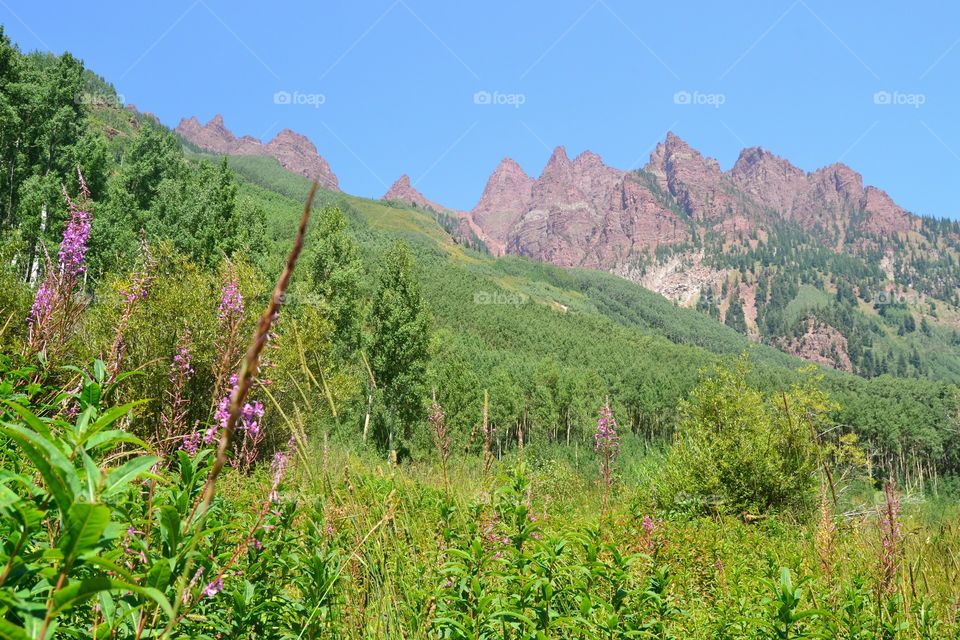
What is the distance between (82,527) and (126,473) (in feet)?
0.77

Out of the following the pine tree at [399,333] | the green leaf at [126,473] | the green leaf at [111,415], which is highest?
the pine tree at [399,333]

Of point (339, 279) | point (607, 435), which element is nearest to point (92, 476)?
point (607, 435)

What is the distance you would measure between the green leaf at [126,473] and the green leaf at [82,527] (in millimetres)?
177

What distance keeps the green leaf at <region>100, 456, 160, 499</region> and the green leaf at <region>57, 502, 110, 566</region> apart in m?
0.18

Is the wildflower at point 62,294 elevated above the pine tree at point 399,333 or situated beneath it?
situated beneath

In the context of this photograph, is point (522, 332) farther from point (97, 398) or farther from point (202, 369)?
point (97, 398)

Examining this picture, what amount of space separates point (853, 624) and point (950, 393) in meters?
126

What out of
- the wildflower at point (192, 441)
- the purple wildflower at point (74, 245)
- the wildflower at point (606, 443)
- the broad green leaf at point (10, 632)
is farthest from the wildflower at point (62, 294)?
the wildflower at point (606, 443)

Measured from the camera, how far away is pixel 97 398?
1649 millimetres

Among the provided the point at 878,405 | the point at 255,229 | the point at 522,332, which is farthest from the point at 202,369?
the point at 522,332

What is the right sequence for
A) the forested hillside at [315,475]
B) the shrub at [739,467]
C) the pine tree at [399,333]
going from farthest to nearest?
1. the pine tree at [399,333]
2. the shrub at [739,467]
3. the forested hillside at [315,475]

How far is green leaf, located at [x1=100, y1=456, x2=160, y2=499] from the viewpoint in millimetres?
932

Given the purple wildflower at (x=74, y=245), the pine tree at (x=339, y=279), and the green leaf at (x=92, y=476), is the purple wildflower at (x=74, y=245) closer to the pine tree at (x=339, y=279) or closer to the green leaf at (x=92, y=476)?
the green leaf at (x=92, y=476)

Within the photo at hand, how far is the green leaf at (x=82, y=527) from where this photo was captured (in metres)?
0.73
